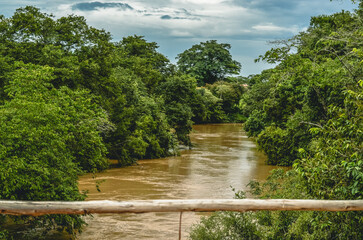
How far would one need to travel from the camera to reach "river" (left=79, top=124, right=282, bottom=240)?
11806mm

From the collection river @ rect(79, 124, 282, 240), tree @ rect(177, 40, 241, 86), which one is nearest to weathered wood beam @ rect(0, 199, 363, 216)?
river @ rect(79, 124, 282, 240)

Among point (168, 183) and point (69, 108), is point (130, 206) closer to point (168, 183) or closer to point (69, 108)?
point (69, 108)

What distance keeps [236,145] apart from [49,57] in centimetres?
1906

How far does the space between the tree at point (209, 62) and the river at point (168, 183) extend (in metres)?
36.8

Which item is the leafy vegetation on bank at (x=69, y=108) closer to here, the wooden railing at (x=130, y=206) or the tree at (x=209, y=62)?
the wooden railing at (x=130, y=206)

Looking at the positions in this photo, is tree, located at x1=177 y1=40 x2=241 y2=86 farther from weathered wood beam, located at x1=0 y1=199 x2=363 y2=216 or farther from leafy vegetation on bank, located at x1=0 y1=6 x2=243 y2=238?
weathered wood beam, located at x1=0 y1=199 x2=363 y2=216

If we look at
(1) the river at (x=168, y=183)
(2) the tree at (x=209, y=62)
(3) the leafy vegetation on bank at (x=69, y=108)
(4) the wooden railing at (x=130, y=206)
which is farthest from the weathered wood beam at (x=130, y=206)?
(2) the tree at (x=209, y=62)

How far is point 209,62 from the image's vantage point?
6750 cm

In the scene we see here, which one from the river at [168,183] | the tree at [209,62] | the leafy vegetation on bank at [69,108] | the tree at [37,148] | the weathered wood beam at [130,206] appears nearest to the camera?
the weathered wood beam at [130,206]

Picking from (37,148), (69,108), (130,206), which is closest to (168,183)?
(69,108)

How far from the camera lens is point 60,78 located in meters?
19.8

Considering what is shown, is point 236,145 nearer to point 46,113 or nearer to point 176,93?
point 176,93

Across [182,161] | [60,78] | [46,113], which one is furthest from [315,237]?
[182,161]

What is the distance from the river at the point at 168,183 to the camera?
11.8 meters
